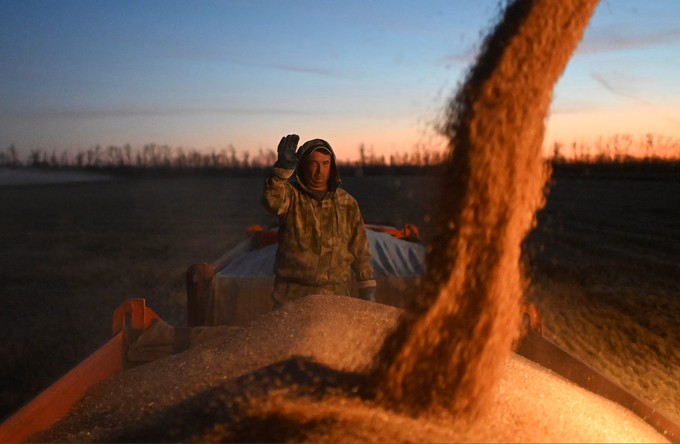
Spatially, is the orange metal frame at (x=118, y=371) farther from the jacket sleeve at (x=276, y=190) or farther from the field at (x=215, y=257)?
the field at (x=215, y=257)

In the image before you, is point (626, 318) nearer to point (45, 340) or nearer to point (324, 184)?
point (324, 184)

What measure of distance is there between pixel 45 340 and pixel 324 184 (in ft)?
12.9

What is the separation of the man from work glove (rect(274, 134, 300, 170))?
0.10 metres

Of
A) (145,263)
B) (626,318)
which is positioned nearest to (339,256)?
(626,318)

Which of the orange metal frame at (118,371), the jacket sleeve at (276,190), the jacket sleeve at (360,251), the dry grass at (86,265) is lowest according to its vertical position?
the dry grass at (86,265)

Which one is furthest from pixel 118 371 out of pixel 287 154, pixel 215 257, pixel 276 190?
pixel 215 257

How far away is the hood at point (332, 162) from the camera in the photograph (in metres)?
3.09

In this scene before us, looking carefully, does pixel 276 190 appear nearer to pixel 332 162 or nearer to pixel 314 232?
pixel 314 232

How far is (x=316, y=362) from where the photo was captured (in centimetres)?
209

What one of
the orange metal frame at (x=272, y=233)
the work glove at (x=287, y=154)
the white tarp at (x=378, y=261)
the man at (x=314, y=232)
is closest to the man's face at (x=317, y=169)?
the man at (x=314, y=232)

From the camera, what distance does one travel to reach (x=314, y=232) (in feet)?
10.1

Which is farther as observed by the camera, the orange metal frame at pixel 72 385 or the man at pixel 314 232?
the man at pixel 314 232

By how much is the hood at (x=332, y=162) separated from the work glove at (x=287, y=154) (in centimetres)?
17

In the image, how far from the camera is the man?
3.06 metres
